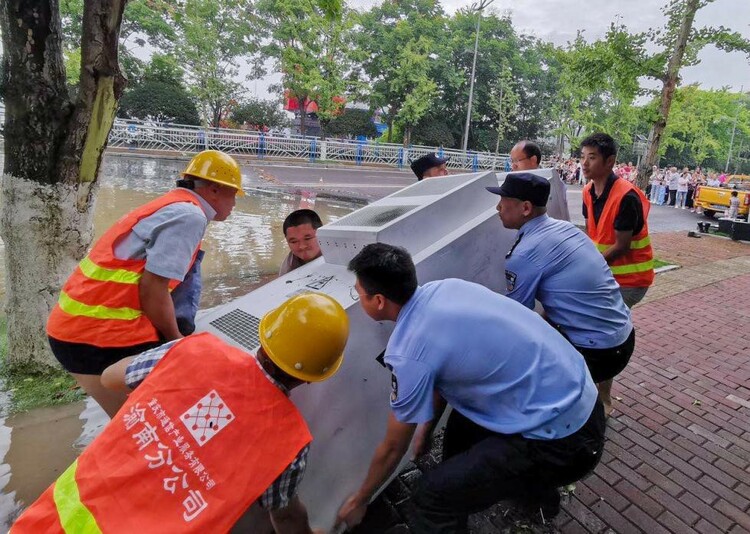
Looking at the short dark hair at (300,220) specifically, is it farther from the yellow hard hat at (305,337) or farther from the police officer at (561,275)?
the yellow hard hat at (305,337)

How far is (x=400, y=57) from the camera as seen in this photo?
28109 mm

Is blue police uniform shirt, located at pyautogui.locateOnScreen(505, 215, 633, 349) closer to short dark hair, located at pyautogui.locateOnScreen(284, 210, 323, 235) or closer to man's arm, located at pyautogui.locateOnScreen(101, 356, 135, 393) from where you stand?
short dark hair, located at pyautogui.locateOnScreen(284, 210, 323, 235)

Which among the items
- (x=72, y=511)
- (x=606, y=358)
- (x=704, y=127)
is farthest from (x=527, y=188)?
(x=704, y=127)

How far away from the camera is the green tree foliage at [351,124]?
31.5 metres

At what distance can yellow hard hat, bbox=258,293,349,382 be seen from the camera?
4.60 ft

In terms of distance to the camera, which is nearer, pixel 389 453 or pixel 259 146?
pixel 389 453

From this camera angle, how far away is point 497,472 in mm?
1707

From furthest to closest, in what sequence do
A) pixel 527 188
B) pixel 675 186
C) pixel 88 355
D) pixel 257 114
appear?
1. pixel 257 114
2. pixel 675 186
3. pixel 527 188
4. pixel 88 355

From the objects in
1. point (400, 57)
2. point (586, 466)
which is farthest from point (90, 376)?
point (400, 57)

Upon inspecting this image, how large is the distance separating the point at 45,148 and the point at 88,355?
5.57 ft

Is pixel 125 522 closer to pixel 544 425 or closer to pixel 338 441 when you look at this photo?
pixel 338 441

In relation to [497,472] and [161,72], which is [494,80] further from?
[497,472]

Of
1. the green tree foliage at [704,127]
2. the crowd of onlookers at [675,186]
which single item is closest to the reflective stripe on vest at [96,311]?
the crowd of onlookers at [675,186]

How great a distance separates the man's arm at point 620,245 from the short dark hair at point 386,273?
202cm
